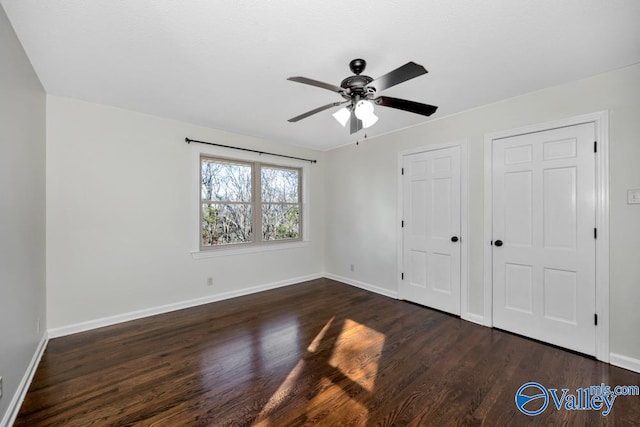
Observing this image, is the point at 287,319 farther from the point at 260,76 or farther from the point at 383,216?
the point at 260,76

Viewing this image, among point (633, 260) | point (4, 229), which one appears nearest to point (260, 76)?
point (4, 229)

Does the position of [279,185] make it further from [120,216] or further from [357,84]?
[357,84]

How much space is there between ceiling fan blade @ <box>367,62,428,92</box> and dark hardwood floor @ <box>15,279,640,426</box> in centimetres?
214

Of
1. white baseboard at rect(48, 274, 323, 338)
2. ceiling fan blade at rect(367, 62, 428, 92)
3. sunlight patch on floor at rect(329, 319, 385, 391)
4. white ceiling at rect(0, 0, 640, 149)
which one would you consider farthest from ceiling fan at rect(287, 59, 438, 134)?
white baseboard at rect(48, 274, 323, 338)

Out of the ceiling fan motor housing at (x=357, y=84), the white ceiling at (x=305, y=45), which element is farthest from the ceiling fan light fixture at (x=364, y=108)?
the white ceiling at (x=305, y=45)

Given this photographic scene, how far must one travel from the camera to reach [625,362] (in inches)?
90.4

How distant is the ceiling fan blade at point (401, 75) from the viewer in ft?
5.24

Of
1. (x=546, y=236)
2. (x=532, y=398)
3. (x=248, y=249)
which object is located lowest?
(x=532, y=398)

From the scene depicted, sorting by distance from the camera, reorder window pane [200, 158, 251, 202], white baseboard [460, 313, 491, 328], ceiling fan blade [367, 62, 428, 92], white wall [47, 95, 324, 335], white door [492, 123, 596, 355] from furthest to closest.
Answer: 1. window pane [200, 158, 251, 202]
2. white baseboard [460, 313, 491, 328]
3. white wall [47, 95, 324, 335]
4. white door [492, 123, 596, 355]
5. ceiling fan blade [367, 62, 428, 92]

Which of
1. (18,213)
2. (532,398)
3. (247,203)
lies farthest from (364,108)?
(247,203)

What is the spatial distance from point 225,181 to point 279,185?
980 millimetres

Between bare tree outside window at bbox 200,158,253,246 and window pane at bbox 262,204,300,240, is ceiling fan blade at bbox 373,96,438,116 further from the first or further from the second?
window pane at bbox 262,204,300,240

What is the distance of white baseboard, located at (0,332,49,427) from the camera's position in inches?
65.8

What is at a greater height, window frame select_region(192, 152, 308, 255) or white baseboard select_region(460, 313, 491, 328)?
window frame select_region(192, 152, 308, 255)
